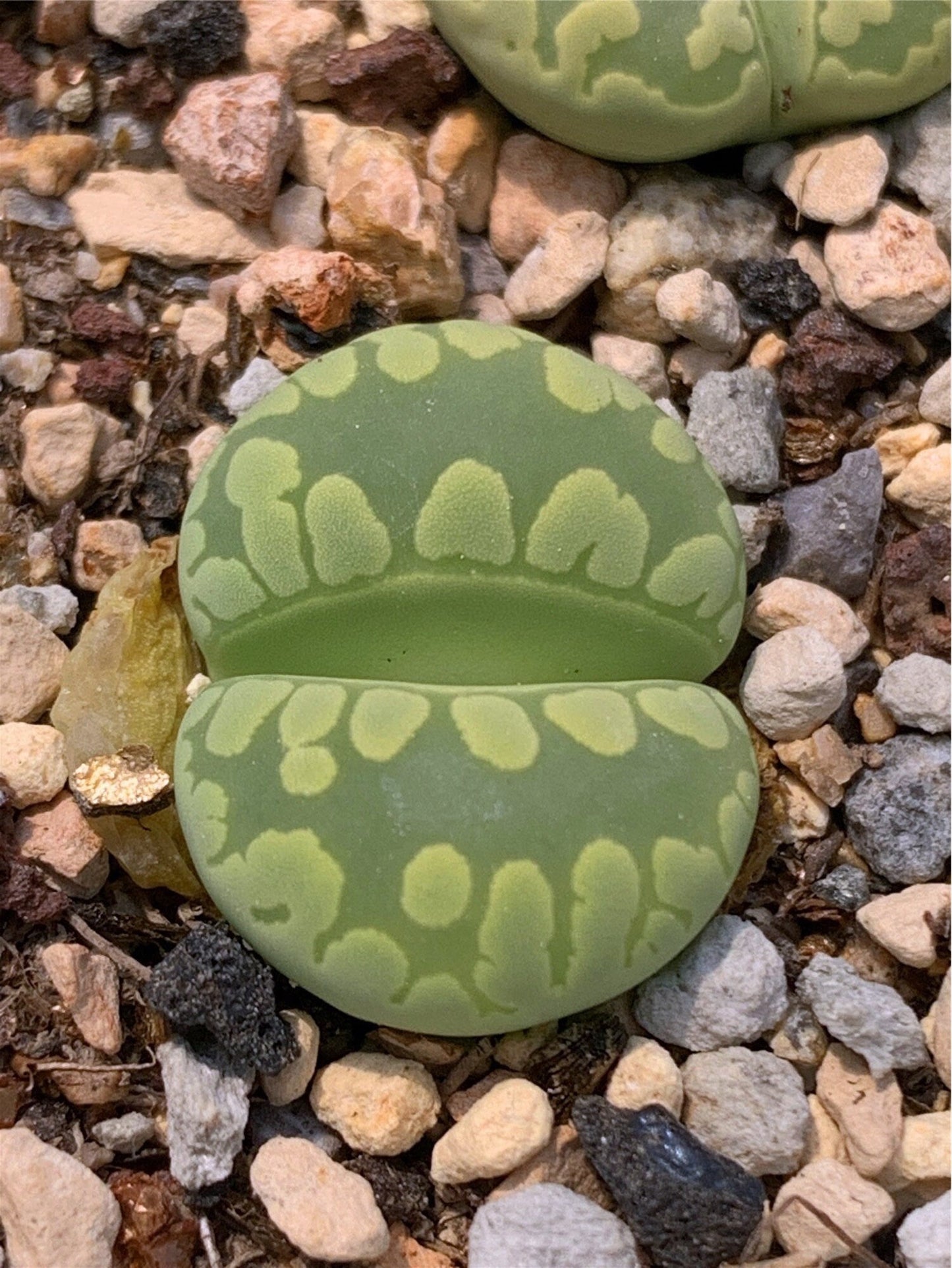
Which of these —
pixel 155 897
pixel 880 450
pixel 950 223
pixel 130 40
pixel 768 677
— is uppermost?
pixel 130 40

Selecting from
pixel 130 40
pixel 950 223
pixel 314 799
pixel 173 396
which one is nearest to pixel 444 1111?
pixel 314 799

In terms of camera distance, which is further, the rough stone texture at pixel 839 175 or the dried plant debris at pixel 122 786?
the rough stone texture at pixel 839 175

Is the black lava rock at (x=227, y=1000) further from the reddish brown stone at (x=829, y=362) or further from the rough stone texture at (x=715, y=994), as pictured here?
the reddish brown stone at (x=829, y=362)

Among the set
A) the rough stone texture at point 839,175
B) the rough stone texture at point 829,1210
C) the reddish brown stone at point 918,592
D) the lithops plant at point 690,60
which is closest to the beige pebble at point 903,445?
the reddish brown stone at point 918,592

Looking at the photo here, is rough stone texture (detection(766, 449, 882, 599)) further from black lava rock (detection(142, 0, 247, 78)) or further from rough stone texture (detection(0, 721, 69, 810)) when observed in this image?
black lava rock (detection(142, 0, 247, 78))

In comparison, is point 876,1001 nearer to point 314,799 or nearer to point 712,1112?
point 712,1112

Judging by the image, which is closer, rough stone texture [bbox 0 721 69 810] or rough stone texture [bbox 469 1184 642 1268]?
rough stone texture [bbox 469 1184 642 1268]

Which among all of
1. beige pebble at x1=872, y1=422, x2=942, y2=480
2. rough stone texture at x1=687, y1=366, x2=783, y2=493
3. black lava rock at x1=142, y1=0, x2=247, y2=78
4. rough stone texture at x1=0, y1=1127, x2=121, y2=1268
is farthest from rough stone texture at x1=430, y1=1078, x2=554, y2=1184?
black lava rock at x1=142, y1=0, x2=247, y2=78
